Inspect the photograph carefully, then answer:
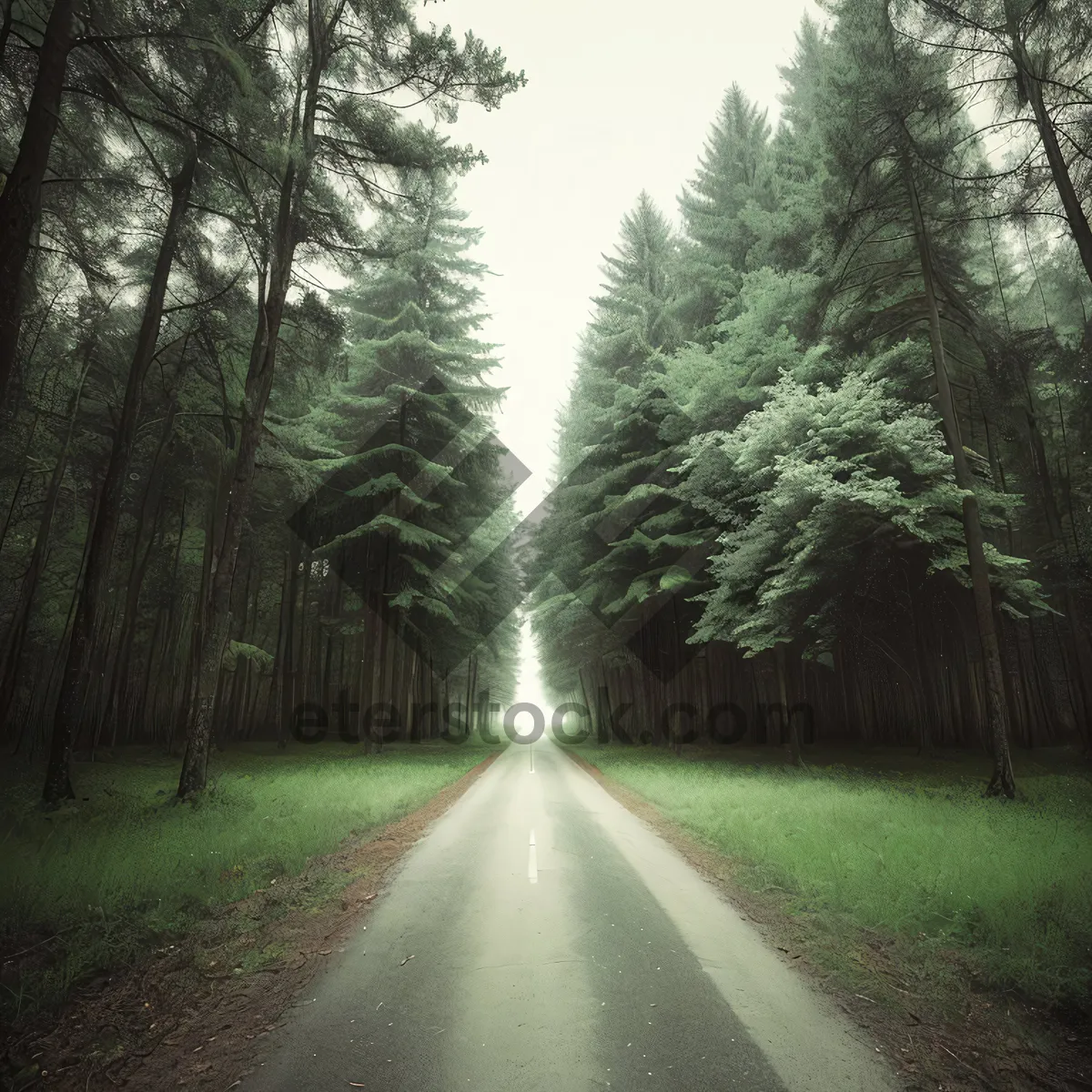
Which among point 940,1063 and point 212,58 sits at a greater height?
point 212,58

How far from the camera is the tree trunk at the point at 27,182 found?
4969 millimetres

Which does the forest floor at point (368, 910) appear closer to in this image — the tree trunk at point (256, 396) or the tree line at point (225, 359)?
the tree trunk at point (256, 396)

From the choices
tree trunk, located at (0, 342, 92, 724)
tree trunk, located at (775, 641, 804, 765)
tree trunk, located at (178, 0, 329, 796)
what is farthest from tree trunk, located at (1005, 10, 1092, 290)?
tree trunk, located at (0, 342, 92, 724)

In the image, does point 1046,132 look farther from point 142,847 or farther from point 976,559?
point 142,847

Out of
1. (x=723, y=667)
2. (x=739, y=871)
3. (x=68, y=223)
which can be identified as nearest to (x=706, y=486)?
(x=723, y=667)

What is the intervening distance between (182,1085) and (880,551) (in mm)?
13875

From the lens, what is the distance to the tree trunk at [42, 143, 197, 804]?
8.55m

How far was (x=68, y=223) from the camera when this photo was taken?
834cm

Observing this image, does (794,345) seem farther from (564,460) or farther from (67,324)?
(67,324)

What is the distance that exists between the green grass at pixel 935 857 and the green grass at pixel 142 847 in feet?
19.1

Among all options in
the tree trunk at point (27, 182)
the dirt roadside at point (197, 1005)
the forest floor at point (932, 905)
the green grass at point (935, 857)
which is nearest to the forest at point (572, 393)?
the tree trunk at point (27, 182)

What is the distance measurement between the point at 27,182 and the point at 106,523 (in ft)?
19.3

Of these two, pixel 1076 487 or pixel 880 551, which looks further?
pixel 1076 487

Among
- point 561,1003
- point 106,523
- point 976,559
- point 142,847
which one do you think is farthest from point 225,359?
point 976,559
